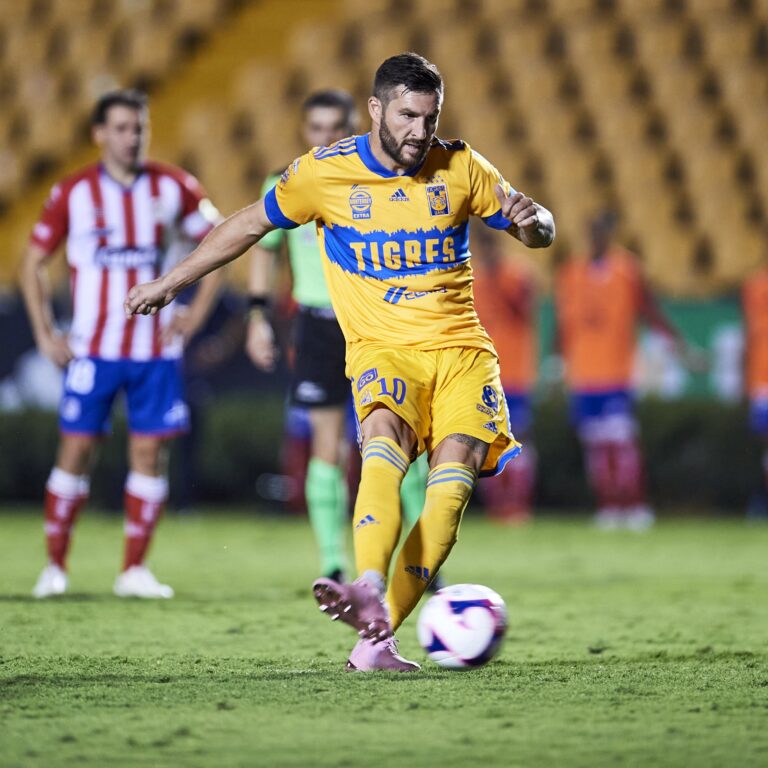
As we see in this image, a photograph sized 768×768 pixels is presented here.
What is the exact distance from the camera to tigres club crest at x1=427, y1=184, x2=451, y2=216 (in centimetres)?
439

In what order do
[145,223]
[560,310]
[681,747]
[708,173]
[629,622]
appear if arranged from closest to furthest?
[681,747] < [629,622] < [145,223] < [560,310] < [708,173]

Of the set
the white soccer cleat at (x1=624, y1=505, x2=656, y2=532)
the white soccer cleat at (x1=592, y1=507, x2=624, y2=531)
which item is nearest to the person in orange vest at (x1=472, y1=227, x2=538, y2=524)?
the white soccer cleat at (x1=592, y1=507, x2=624, y2=531)

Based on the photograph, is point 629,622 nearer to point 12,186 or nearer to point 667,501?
point 667,501

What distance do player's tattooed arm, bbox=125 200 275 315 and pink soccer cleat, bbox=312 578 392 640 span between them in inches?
41.5

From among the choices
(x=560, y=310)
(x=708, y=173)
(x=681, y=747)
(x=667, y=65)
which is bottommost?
(x=681, y=747)

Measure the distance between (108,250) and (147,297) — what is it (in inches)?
75.9

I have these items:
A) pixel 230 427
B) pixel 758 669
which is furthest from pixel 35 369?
pixel 758 669

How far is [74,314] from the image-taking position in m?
6.33

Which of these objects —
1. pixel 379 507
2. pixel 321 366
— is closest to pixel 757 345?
pixel 321 366

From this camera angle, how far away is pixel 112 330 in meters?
6.21

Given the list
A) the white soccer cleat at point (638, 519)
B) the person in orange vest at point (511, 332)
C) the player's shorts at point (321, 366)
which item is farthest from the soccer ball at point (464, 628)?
the person in orange vest at point (511, 332)

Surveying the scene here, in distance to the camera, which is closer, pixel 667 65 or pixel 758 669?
pixel 758 669

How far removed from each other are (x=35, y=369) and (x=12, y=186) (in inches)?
178

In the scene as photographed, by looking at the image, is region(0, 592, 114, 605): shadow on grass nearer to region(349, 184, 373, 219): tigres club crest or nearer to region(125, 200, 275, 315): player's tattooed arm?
region(125, 200, 275, 315): player's tattooed arm
